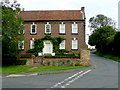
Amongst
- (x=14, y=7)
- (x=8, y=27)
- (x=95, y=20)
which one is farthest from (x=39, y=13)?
(x=95, y=20)

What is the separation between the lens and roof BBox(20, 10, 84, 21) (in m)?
31.8

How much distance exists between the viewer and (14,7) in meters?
25.2

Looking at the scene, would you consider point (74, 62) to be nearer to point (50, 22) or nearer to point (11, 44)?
point (11, 44)

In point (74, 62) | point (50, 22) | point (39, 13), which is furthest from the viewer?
point (39, 13)

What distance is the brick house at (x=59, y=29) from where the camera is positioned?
1220 inches

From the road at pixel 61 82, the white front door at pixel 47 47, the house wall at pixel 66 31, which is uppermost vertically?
the house wall at pixel 66 31

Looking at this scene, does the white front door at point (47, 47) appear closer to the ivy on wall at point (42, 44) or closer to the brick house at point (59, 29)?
the brick house at point (59, 29)

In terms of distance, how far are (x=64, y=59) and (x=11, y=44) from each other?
7.10 metres

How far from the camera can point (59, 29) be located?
103ft

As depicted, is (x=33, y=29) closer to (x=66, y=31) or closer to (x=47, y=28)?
(x=47, y=28)

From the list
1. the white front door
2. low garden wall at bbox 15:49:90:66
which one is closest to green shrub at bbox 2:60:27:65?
low garden wall at bbox 15:49:90:66

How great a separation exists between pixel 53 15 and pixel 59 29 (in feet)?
10.7

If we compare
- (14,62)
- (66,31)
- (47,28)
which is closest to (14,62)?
(14,62)

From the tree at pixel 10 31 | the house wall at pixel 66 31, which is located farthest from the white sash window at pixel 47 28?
the tree at pixel 10 31
